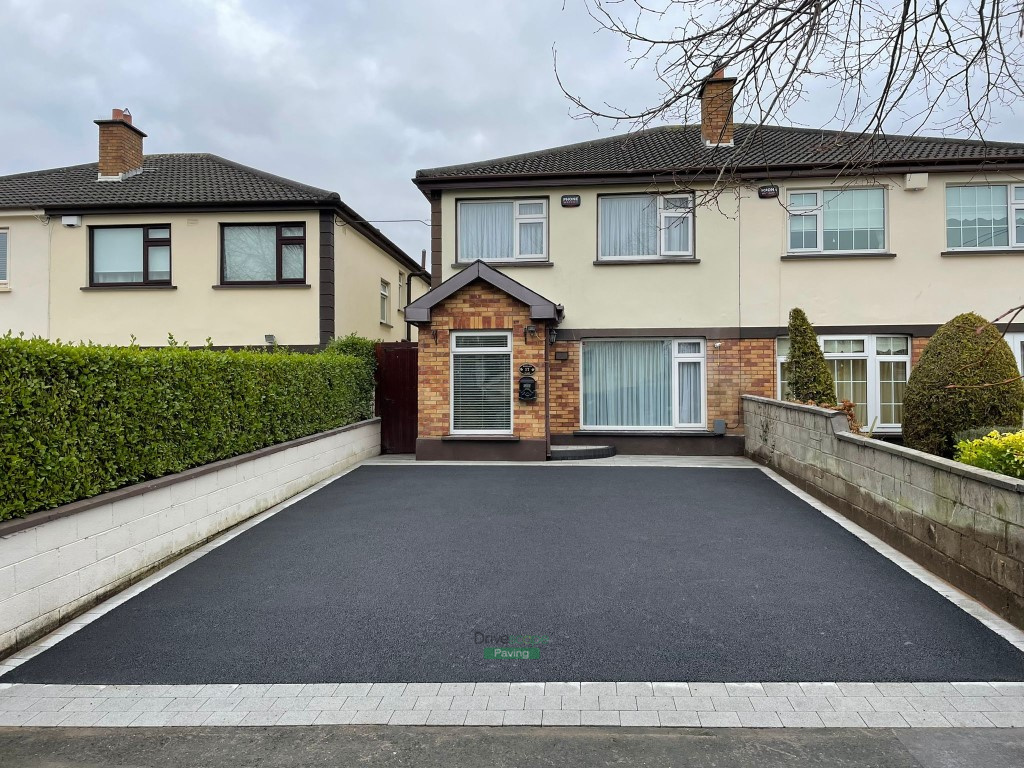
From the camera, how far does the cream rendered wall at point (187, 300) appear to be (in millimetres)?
14477

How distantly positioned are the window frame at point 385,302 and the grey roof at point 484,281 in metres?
7.20

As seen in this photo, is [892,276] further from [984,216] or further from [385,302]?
[385,302]

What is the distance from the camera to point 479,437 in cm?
1242

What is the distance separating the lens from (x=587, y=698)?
3.68m

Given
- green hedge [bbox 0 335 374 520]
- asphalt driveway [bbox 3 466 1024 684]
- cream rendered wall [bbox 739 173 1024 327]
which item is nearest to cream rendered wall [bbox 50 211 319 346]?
green hedge [bbox 0 335 374 520]

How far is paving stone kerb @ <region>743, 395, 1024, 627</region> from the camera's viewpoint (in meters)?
4.61

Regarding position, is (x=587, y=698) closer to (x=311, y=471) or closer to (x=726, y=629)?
(x=726, y=629)

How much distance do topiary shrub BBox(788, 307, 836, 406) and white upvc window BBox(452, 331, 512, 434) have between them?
16.0 ft

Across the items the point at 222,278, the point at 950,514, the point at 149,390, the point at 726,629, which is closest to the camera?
the point at 726,629

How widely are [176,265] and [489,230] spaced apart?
6.70 m

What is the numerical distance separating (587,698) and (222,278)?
13349 mm

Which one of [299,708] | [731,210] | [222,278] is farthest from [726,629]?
[222,278]

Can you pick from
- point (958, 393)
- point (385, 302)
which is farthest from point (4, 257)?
point (958, 393)

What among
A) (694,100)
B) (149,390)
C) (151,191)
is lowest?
(149,390)
